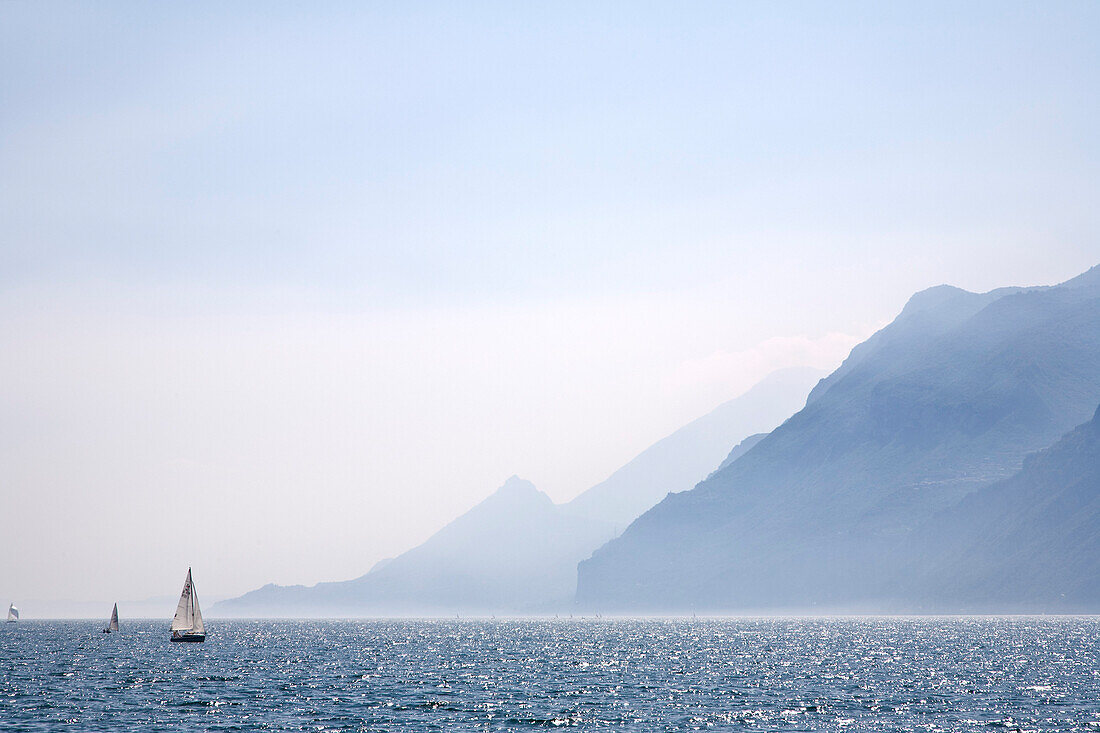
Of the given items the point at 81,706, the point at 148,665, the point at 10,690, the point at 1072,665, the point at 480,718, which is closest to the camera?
the point at 480,718

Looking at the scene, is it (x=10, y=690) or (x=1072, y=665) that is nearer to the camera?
(x=10, y=690)

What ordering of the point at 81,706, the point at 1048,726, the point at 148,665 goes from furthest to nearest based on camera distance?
the point at 148,665 → the point at 81,706 → the point at 1048,726

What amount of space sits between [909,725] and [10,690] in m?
83.6

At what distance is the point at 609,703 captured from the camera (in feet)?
317

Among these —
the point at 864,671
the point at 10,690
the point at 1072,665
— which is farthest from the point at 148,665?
the point at 1072,665

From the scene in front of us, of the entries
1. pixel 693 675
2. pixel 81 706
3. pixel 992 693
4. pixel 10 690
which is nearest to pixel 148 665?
pixel 10 690

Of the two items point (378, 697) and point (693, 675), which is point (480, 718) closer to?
point (378, 697)

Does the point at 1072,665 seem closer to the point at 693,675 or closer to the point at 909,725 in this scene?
the point at 693,675

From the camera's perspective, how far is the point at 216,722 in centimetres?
8269

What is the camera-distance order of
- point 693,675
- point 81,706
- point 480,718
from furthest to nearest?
point 693,675, point 81,706, point 480,718

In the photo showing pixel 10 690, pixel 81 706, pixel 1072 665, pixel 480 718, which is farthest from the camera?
pixel 1072 665

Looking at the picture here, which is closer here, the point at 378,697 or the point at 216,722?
the point at 216,722

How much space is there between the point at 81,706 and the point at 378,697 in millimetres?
25016

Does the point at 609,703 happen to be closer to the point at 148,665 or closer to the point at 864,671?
the point at 864,671
